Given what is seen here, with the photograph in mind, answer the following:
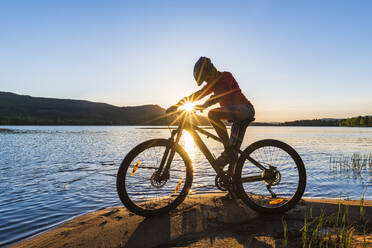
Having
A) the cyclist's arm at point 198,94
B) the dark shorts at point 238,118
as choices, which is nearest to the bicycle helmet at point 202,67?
the cyclist's arm at point 198,94

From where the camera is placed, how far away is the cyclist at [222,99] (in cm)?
455

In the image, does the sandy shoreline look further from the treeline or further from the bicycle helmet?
the treeline

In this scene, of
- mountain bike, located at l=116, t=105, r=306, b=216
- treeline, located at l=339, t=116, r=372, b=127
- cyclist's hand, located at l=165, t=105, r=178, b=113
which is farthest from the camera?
treeline, located at l=339, t=116, r=372, b=127

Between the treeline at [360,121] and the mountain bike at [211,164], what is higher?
the treeline at [360,121]

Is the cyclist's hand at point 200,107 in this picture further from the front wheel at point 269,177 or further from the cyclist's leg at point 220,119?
the front wheel at point 269,177

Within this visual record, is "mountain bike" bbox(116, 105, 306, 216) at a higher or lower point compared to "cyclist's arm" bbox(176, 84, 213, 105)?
lower

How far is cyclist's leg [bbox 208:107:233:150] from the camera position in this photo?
4.58 metres

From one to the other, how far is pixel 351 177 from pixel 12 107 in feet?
749

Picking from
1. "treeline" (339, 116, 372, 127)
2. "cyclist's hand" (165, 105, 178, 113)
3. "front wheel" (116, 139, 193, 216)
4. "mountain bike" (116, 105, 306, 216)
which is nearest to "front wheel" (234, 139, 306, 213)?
"mountain bike" (116, 105, 306, 216)

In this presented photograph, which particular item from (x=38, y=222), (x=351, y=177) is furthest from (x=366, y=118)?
(x=38, y=222)

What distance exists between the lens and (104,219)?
4.24 meters

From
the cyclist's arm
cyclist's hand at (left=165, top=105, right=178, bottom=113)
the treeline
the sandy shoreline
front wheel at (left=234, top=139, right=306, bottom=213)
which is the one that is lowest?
the sandy shoreline

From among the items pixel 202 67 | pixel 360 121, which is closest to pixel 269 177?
pixel 202 67

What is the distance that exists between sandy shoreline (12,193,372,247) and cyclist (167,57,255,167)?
40.4 inches
